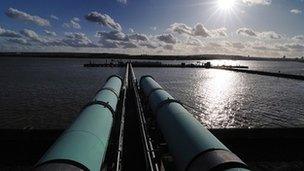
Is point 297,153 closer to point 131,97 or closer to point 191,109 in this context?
point 191,109

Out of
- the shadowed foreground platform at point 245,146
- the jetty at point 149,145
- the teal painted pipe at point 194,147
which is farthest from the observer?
the shadowed foreground platform at point 245,146

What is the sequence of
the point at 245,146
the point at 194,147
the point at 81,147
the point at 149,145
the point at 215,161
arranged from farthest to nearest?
the point at 245,146 < the point at 149,145 < the point at 194,147 < the point at 81,147 < the point at 215,161

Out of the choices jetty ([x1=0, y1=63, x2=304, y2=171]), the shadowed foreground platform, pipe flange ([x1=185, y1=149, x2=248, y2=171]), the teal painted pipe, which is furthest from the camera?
the shadowed foreground platform

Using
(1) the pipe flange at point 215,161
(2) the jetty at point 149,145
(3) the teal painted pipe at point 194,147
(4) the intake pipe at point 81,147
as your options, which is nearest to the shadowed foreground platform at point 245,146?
(2) the jetty at point 149,145

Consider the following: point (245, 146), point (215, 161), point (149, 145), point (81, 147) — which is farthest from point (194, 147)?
point (245, 146)

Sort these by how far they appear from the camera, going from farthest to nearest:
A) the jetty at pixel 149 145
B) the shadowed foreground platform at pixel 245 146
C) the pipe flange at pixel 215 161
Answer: the shadowed foreground platform at pixel 245 146, the jetty at pixel 149 145, the pipe flange at pixel 215 161

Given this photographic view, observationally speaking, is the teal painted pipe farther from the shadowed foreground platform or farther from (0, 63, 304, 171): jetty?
the shadowed foreground platform

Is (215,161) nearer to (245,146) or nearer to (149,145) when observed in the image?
(149,145)

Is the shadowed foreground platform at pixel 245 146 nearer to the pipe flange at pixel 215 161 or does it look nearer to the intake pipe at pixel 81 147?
the intake pipe at pixel 81 147

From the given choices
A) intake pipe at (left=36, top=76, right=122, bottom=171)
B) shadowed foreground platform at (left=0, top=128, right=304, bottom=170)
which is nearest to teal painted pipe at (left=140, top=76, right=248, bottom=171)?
intake pipe at (left=36, top=76, right=122, bottom=171)

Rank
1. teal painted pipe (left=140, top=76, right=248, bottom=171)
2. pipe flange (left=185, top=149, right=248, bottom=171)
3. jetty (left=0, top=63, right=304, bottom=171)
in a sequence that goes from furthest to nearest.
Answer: jetty (left=0, top=63, right=304, bottom=171) → teal painted pipe (left=140, top=76, right=248, bottom=171) → pipe flange (left=185, top=149, right=248, bottom=171)

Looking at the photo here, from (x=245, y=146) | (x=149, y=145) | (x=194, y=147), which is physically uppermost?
(x=194, y=147)

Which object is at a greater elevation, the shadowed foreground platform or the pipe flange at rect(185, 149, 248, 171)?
the pipe flange at rect(185, 149, 248, 171)
